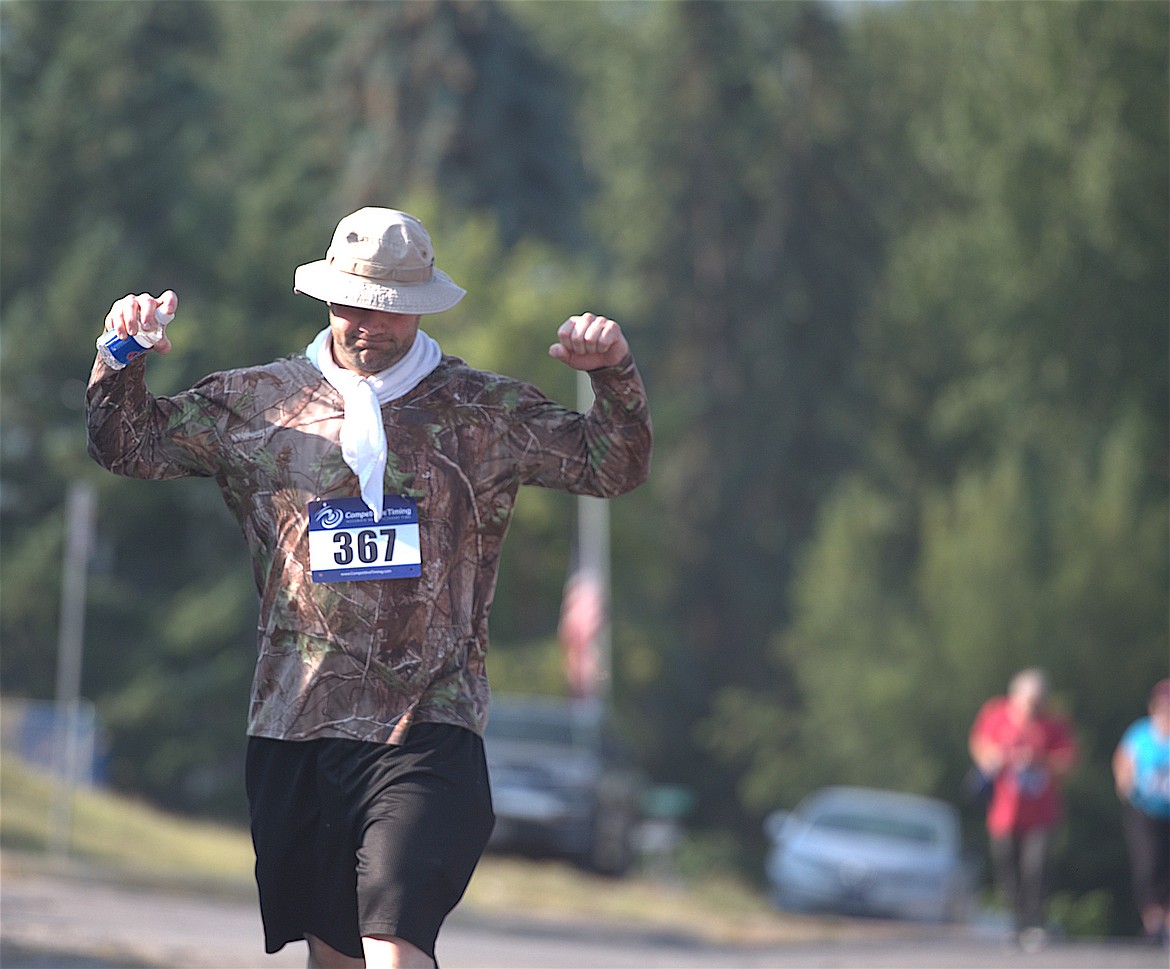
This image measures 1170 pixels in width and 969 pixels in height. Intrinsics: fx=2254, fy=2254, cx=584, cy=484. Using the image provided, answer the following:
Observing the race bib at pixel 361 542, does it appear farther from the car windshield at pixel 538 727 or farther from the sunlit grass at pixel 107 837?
the car windshield at pixel 538 727

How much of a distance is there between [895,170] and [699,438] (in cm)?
815

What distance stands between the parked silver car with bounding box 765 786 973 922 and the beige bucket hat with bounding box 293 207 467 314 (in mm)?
→ 17895

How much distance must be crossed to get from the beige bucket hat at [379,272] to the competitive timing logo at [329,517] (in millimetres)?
462

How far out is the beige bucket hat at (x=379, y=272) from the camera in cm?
506

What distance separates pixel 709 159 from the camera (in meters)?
52.8

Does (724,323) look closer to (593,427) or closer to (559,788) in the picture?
(559,788)

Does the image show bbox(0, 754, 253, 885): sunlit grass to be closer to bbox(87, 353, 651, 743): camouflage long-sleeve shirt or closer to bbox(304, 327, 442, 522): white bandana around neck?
bbox(87, 353, 651, 743): camouflage long-sleeve shirt

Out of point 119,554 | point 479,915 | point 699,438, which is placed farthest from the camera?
point 699,438

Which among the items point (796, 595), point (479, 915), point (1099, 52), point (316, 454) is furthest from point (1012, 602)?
point (316, 454)

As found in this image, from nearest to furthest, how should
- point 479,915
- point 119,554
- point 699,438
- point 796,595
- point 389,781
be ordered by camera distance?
point 389,781, point 479,915, point 119,554, point 796,595, point 699,438

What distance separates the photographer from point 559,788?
19891mm

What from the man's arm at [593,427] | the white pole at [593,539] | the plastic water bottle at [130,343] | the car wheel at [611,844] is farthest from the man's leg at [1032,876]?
the white pole at [593,539]

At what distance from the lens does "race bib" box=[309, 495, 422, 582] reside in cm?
499

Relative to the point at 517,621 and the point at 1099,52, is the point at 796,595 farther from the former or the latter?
the point at 1099,52
